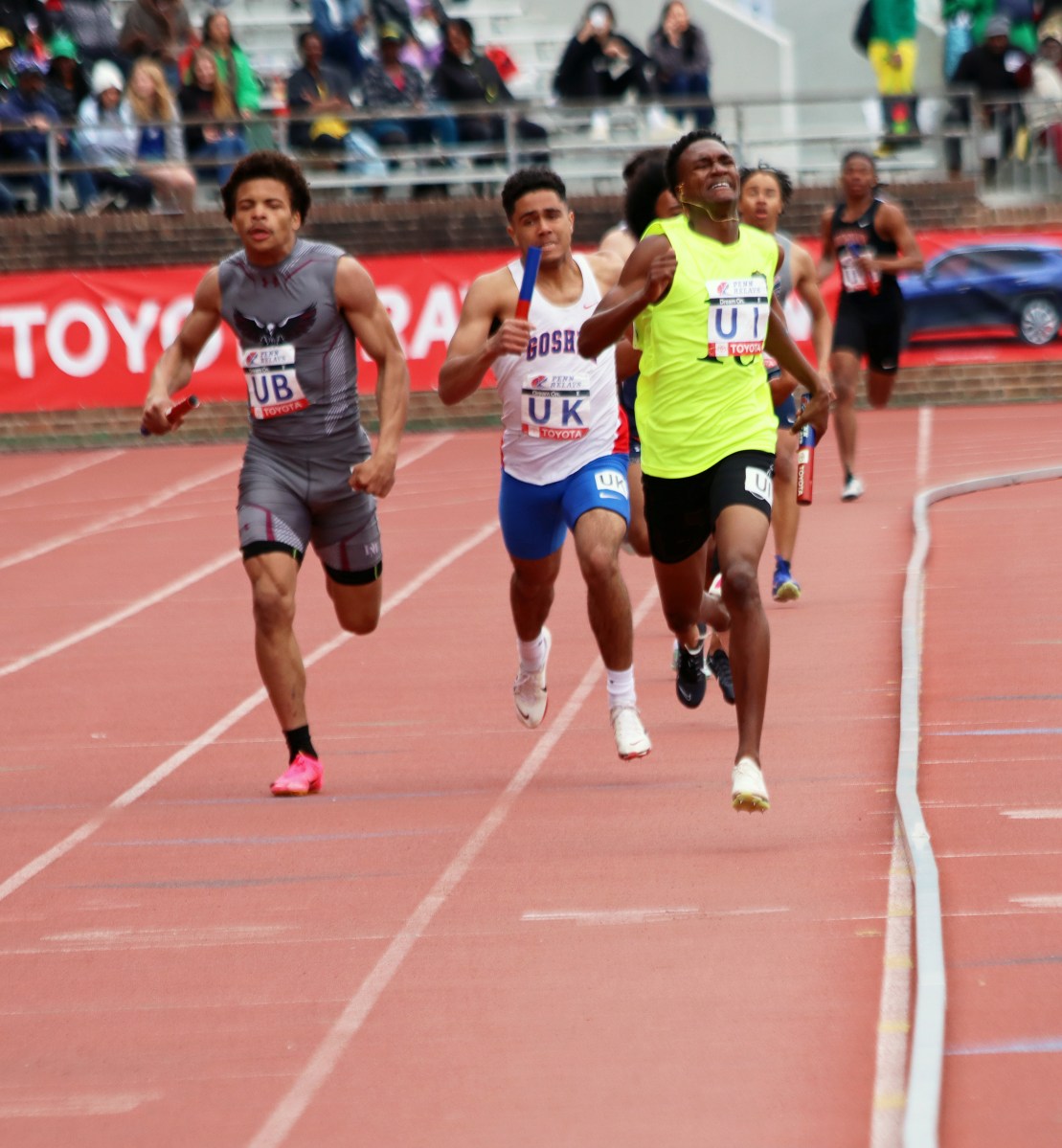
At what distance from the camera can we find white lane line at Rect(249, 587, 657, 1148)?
4.61m

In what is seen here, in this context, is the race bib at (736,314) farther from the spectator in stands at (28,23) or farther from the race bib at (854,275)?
the spectator in stands at (28,23)

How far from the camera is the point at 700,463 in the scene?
7156 mm

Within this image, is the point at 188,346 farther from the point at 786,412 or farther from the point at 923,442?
the point at 923,442

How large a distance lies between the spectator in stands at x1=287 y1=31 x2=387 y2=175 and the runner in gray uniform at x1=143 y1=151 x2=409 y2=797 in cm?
1601

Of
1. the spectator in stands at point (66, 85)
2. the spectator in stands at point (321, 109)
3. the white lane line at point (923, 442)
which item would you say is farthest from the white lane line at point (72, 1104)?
the spectator in stands at point (66, 85)

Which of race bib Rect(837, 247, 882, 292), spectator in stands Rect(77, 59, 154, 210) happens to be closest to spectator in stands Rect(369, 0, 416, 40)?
spectator in stands Rect(77, 59, 154, 210)

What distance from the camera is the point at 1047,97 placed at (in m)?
24.3

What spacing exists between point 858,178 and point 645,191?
5814mm

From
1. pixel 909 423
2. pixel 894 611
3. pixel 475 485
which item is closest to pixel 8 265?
pixel 475 485

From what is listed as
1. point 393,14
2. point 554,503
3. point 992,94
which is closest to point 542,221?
point 554,503

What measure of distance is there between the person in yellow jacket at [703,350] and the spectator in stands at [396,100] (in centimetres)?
1706

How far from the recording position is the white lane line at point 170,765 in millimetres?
6957

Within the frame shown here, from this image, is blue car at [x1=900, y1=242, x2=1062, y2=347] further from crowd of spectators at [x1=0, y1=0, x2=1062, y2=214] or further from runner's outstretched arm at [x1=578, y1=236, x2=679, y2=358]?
runner's outstretched arm at [x1=578, y1=236, x2=679, y2=358]

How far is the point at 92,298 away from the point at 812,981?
17885 millimetres
